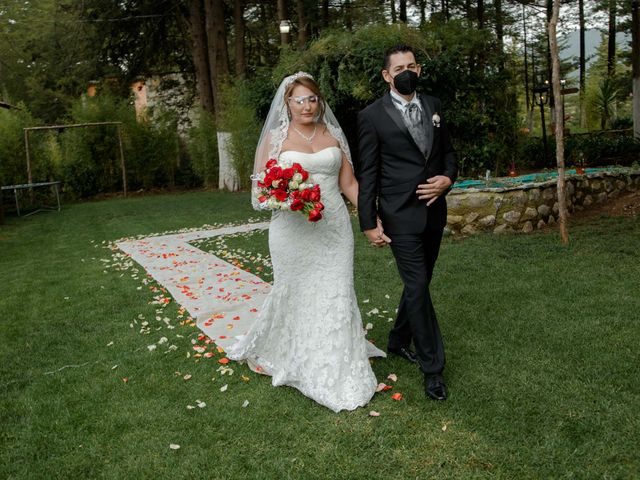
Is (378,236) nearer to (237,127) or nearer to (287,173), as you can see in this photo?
(287,173)

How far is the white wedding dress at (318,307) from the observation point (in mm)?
3209

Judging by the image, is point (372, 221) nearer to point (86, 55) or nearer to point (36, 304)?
point (36, 304)

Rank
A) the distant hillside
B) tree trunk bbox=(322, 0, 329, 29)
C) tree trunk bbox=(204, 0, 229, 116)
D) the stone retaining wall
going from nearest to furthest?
1. the stone retaining wall
2. tree trunk bbox=(204, 0, 229, 116)
3. tree trunk bbox=(322, 0, 329, 29)
4. the distant hillside

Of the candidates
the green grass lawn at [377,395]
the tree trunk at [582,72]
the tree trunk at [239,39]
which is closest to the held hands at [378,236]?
the green grass lawn at [377,395]

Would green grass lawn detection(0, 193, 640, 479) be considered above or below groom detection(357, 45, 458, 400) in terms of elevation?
below

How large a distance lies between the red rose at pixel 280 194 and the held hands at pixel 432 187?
2.35 ft

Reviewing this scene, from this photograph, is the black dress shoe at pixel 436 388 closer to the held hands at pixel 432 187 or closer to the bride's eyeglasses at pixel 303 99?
the held hands at pixel 432 187

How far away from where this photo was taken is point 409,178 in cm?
307

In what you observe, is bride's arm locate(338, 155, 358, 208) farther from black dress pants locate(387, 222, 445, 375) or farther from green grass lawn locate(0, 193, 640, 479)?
green grass lawn locate(0, 193, 640, 479)

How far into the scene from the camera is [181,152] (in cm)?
2239

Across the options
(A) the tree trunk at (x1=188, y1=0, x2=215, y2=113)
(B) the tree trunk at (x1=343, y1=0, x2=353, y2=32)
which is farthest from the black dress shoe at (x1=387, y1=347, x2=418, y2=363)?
(B) the tree trunk at (x1=343, y1=0, x2=353, y2=32)

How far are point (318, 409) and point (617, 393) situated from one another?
1588 mm

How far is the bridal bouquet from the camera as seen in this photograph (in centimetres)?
310

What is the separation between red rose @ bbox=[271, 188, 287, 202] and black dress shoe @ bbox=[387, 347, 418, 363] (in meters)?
1.33
